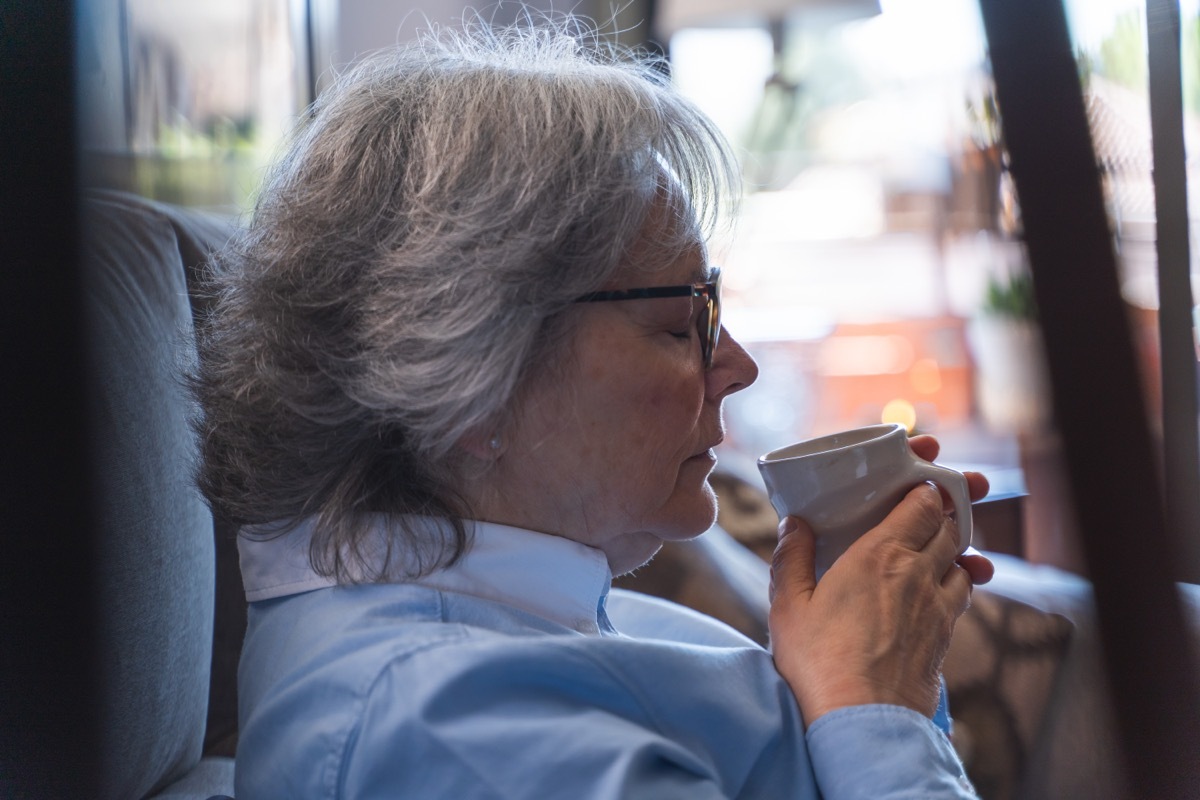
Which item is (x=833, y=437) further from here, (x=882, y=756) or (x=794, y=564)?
(x=882, y=756)

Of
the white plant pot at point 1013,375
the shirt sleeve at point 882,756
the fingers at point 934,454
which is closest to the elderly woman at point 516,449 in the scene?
the shirt sleeve at point 882,756

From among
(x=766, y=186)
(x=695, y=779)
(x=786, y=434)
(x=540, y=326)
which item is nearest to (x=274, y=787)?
(x=695, y=779)

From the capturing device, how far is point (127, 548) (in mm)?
918

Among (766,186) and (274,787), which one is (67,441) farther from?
(766,186)

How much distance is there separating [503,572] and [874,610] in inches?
12.2

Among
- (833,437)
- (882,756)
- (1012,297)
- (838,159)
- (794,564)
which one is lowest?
(882,756)

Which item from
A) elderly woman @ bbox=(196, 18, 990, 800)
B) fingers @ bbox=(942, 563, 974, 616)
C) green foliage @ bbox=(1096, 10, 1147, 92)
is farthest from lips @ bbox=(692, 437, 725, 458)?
green foliage @ bbox=(1096, 10, 1147, 92)

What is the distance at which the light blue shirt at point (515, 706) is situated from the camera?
657 mm

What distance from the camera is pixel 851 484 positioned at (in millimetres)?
875

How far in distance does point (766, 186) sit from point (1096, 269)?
5.62 feet

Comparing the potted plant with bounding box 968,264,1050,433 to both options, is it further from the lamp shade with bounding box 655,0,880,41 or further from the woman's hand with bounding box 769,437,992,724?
the lamp shade with bounding box 655,0,880,41

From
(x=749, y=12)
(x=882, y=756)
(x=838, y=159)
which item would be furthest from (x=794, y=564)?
(x=749, y=12)

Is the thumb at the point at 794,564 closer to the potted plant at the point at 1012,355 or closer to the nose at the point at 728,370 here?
the nose at the point at 728,370

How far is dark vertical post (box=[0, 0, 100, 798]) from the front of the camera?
788mm
